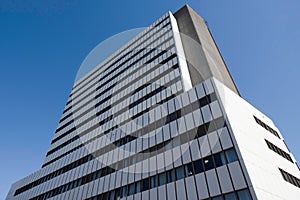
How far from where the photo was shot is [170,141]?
2064cm

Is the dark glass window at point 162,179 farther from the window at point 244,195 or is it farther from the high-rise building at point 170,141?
the window at point 244,195

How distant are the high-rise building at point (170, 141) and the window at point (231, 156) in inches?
3.1

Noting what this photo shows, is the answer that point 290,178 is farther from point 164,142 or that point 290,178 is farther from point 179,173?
point 164,142

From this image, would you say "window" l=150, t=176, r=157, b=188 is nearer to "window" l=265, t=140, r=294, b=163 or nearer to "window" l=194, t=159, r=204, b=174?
"window" l=194, t=159, r=204, b=174

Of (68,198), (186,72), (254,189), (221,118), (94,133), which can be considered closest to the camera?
(254,189)

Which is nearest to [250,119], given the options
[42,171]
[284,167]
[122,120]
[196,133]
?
[284,167]

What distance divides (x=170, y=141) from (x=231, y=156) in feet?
21.7

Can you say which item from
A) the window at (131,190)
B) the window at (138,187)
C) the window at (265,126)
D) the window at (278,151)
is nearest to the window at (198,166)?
Result: the window at (138,187)

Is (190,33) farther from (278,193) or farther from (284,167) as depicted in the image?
(278,193)

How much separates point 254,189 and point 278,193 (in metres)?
4.08

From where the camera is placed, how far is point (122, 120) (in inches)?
1305

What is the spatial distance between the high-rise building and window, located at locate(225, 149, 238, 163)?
0.08 metres

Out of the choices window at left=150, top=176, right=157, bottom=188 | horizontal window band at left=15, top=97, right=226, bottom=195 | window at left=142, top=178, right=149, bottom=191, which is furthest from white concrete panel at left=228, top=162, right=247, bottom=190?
window at left=142, top=178, right=149, bottom=191

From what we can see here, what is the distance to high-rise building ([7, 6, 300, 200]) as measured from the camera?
52.5 feet
